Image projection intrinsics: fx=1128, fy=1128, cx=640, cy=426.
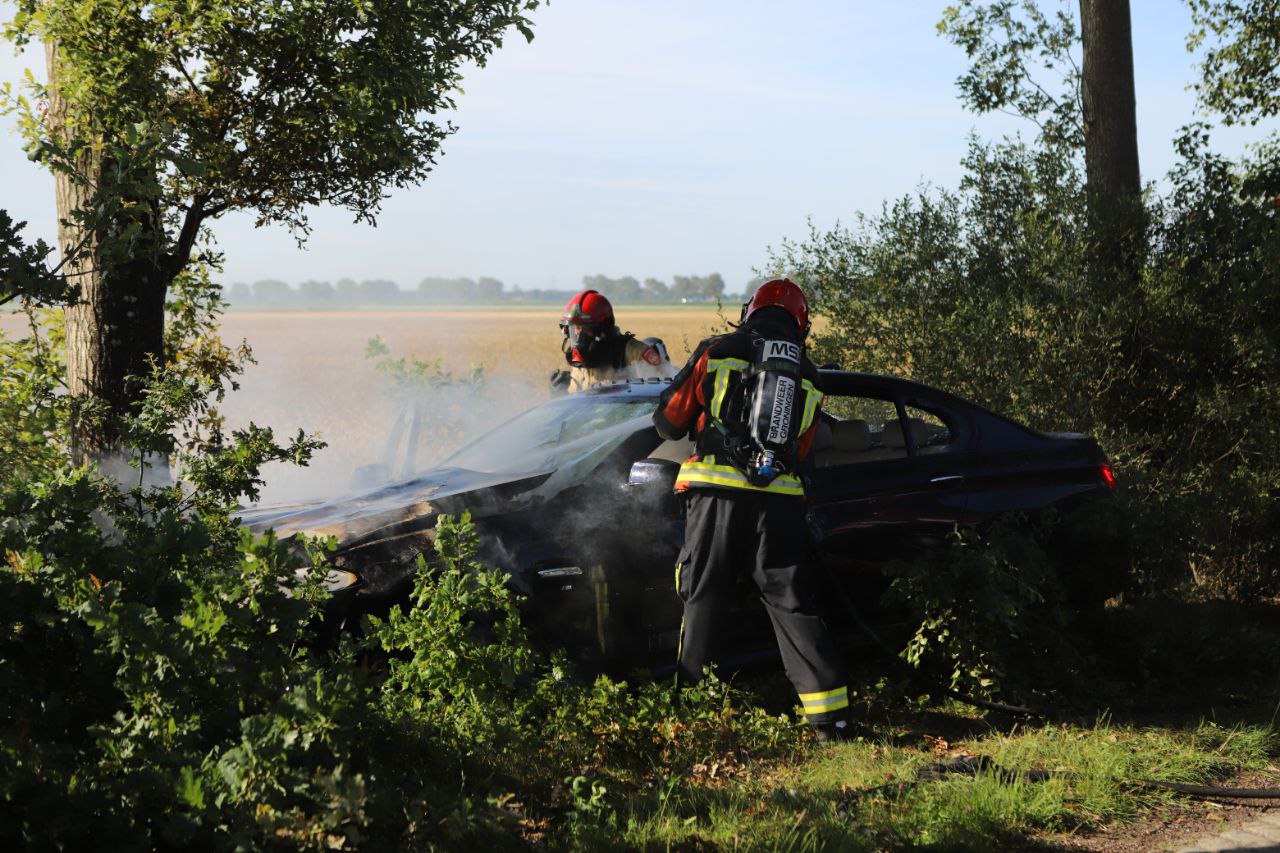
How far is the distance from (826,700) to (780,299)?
1793 millimetres

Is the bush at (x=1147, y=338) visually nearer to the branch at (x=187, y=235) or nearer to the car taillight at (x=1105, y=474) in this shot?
the car taillight at (x=1105, y=474)

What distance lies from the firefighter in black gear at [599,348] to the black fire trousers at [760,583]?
3673 millimetres

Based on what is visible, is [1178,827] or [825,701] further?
→ [825,701]

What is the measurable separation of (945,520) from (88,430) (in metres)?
4.71

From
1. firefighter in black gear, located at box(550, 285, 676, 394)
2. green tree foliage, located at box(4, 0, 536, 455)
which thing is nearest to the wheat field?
firefighter in black gear, located at box(550, 285, 676, 394)

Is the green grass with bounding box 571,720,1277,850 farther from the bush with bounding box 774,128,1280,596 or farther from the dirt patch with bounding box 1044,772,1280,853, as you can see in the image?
the bush with bounding box 774,128,1280,596

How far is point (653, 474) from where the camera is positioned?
5105mm

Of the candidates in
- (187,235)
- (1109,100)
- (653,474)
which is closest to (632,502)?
(653,474)

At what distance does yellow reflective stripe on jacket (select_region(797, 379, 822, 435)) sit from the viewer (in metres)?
5.03

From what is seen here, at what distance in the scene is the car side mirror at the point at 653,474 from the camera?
16.7 ft

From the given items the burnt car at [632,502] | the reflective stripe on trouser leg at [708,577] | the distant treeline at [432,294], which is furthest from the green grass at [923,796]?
the distant treeline at [432,294]

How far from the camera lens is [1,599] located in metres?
3.32

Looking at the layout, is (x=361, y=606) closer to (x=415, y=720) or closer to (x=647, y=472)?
(x=415, y=720)

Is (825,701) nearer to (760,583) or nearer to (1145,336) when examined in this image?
(760,583)
